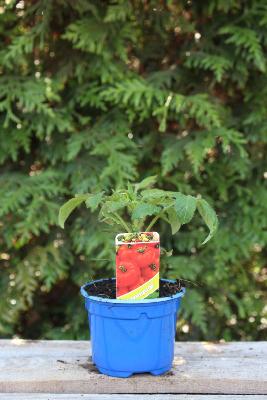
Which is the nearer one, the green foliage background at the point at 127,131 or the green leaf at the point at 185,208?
the green leaf at the point at 185,208

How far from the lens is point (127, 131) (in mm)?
2078

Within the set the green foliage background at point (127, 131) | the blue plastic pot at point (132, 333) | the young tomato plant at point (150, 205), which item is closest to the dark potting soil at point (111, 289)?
the blue plastic pot at point (132, 333)

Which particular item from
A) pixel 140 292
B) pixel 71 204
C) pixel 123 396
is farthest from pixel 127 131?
pixel 123 396

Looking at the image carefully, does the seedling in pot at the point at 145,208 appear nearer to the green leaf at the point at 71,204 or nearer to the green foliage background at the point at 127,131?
the green leaf at the point at 71,204

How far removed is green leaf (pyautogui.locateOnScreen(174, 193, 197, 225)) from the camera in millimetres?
1172

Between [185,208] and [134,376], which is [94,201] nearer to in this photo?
[185,208]

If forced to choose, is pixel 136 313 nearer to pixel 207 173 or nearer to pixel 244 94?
pixel 207 173

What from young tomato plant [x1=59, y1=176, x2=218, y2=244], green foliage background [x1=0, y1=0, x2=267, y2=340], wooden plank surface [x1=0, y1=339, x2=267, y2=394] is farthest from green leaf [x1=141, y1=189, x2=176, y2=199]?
green foliage background [x1=0, y1=0, x2=267, y2=340]

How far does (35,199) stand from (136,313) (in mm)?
867

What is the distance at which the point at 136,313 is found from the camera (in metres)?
1.24

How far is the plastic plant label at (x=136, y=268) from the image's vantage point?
1.24 metres

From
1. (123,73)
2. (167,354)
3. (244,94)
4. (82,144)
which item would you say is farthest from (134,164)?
(167,354)

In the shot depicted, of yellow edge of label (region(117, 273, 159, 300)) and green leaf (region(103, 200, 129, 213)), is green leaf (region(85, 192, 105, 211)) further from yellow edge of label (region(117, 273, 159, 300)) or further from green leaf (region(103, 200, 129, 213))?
yellow edge of label (region(117, 273, 159, 300))

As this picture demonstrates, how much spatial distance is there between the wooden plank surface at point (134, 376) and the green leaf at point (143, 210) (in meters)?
0.39
